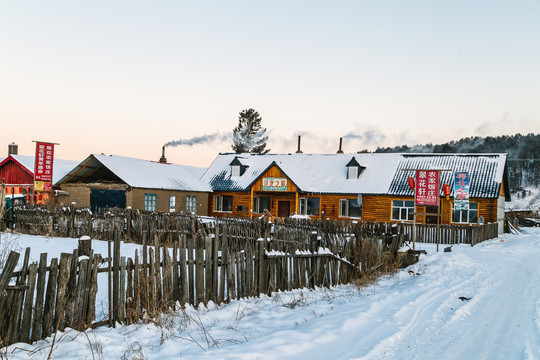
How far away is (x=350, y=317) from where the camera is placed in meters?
7.70

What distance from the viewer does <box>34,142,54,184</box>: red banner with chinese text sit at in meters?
31.8

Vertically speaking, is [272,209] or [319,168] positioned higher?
[319,168]

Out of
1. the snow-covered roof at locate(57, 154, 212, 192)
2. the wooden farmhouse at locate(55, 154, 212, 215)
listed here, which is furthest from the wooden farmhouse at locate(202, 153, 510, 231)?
the wooden farmhouse at locate(55, 154, 212, 215)

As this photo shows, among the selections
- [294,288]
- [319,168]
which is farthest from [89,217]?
[319,168]

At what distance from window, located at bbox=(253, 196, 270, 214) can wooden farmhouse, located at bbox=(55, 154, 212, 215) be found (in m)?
5.35

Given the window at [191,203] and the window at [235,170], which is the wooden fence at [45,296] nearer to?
the window at [191,203]

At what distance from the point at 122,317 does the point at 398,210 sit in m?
28.4

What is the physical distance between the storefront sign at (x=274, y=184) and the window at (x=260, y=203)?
296 centimetres

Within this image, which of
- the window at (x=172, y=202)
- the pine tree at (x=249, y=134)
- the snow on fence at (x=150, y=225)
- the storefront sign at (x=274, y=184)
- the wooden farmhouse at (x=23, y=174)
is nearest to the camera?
the snow on fence at (x=150, y=225)

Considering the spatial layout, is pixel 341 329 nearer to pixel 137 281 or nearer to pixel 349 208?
pixel 137 281

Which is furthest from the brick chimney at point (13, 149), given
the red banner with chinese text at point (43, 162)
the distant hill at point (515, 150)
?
the distant hill at point (515, 150)

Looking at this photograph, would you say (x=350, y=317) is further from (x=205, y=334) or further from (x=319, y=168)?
(x=319, y=168)

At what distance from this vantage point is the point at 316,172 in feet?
127

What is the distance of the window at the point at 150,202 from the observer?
1324 inches
